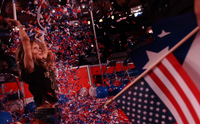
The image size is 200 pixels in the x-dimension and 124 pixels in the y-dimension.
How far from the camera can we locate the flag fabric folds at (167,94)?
133 centimetres

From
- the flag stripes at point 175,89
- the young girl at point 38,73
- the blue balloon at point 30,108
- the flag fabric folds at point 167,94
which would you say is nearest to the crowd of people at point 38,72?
the young girl at point 38,73

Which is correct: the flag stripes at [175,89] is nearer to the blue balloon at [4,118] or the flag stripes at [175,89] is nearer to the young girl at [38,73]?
the young girl at [38,73]

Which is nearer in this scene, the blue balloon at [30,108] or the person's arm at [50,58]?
the person's arm at [50,58]

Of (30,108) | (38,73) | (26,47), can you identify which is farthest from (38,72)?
(30,108)

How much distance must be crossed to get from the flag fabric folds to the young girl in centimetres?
217

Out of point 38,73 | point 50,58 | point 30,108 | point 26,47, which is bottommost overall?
point 30,108

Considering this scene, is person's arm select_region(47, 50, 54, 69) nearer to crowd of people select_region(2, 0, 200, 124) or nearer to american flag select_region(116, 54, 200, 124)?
crowd of people select_region(2, 0, 200, 124)

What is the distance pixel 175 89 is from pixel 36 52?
271cm

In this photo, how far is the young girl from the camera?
3059 mm

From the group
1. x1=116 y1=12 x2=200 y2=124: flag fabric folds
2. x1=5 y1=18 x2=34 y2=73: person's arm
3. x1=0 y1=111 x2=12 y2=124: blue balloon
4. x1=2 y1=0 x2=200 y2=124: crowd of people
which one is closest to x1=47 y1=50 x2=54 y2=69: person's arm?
x1=2 y1=0 x2=200 y2=124: crowd of people

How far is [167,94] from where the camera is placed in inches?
54.2

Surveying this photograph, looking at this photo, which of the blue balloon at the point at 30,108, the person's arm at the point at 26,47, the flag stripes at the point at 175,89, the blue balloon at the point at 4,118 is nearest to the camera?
the flag stripes at the point at 175,89

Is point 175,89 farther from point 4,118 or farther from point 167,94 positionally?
point 4,118

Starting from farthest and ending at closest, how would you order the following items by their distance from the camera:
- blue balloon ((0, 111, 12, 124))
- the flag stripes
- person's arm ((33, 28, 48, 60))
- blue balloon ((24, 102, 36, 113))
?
blue balloon ((24, 102, 36, 113)), person's arm ((33, 28, 48, 60)), blue balloon ((0, 111, 12, 124)), the flag stripes
